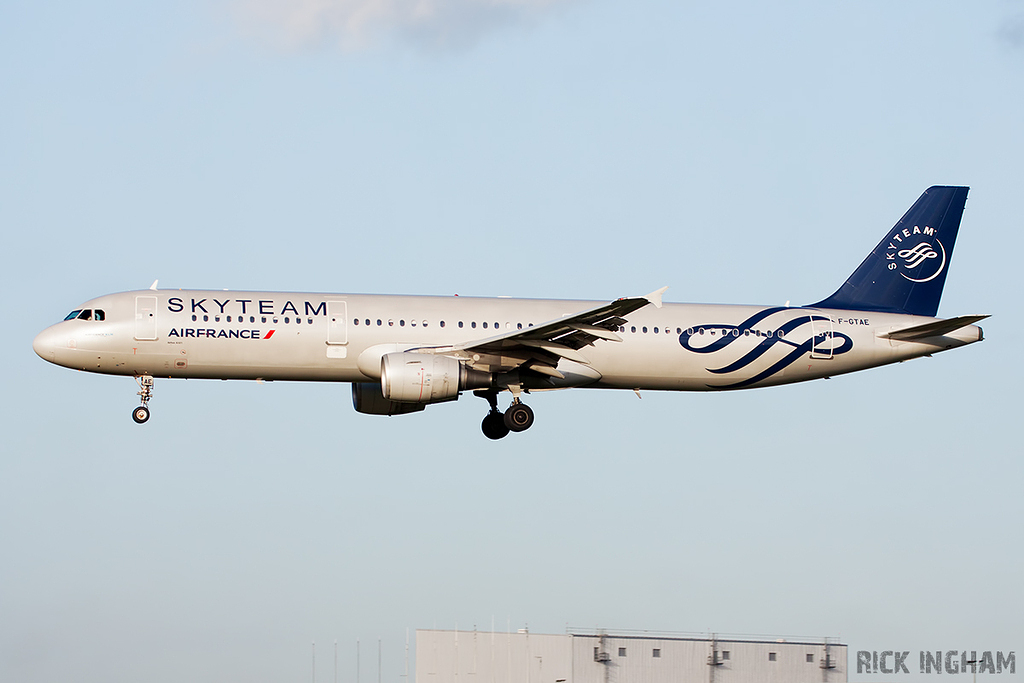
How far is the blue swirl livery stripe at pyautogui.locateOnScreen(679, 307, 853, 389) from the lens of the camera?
4219cm

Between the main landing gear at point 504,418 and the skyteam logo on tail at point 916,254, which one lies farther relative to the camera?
the skyteam logo on tail at point 916,254

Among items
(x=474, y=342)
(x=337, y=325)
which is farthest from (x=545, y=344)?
(x=337, y=325)

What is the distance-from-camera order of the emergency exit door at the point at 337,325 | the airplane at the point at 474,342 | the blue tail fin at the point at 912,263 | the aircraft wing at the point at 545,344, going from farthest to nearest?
1. the blue tail fin at the point at 912,263
2. the emergency exit door at the point at 337,325
3. the airplane at the point at 474,342
4. the aircraft wing at the point at 545,344

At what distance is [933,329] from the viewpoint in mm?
42906

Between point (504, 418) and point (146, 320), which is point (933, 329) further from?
point (146, 320)

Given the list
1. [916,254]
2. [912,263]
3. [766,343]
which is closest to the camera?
[766,343]

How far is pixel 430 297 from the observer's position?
137ft

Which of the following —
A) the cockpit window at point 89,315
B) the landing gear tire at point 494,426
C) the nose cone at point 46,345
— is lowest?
the landing gear tire at point 494,426

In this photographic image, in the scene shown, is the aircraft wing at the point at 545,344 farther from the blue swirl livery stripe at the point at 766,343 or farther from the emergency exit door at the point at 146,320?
the emergency exit door at the point at 146,320

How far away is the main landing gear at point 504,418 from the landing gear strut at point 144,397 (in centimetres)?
991

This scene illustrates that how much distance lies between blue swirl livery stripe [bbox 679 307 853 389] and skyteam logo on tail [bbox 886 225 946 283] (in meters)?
4.53

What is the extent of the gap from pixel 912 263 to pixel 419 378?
18.9 m

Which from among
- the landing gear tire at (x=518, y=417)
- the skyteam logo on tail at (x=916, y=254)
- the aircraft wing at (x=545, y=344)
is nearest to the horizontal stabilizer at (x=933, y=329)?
the skyteam logo on tail at (x=916, y=254)

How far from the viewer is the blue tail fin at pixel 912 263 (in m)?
45.8
